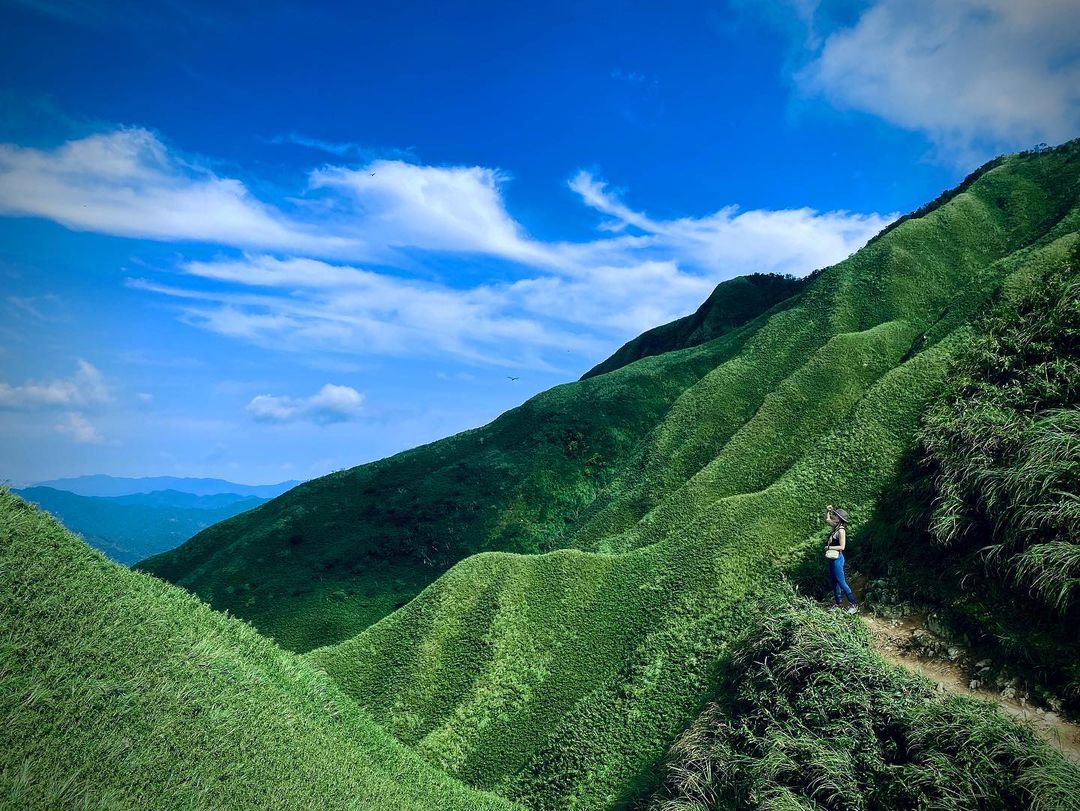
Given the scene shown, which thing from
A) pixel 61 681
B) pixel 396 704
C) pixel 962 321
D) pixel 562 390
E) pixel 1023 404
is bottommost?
pixel 396 704

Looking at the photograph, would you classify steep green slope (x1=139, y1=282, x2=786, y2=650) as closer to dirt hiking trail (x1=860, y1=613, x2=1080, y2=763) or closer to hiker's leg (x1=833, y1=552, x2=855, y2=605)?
hiker's leg (x1=833, y1=552, x2=855, y2=605)

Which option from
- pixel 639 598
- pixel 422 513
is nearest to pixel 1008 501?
pixel 639 598

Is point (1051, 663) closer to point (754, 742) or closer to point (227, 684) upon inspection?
point (754, 742)

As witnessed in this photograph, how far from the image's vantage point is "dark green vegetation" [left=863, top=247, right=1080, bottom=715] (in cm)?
1780

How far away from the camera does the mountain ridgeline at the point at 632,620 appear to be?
50.4ft

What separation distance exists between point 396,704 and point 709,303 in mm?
90919

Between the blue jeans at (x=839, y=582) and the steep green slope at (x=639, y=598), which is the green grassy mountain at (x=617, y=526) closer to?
the steep green slope at (x=639, y=598)

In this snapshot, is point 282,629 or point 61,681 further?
point 282,629

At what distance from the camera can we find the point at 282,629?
2287 inches

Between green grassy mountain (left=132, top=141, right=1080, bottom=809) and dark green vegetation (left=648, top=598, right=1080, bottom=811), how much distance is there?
45 centimetres

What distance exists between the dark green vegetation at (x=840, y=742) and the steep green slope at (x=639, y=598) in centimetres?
558

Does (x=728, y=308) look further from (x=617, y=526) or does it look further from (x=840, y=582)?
(x=840, y=582)

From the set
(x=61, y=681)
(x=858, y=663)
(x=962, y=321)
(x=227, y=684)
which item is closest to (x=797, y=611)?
(x=858, y=663)

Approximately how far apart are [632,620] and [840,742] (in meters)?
17.1
